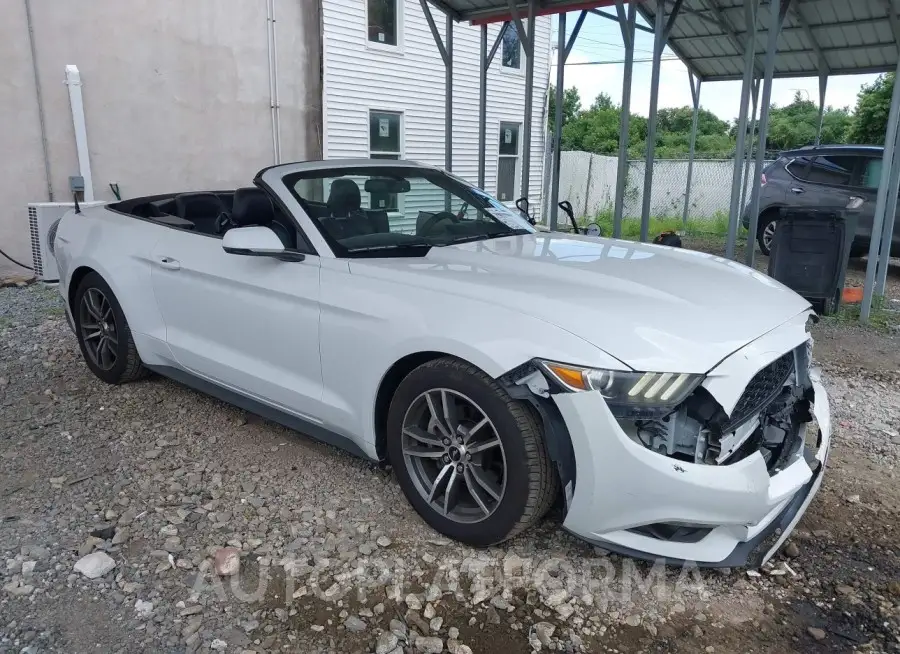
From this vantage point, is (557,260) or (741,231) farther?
(741,231)

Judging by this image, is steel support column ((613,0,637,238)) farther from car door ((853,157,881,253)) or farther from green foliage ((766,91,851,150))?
green foliage ((766,91,851,150))

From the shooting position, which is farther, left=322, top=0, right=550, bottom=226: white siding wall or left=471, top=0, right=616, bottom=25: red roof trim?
left=322, top=0, right=550, bottom=226: white siding wall

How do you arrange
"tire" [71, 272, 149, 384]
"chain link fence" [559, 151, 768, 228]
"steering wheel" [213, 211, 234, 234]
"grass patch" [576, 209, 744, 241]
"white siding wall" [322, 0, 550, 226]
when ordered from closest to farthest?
"steering wheel" [213, 211, 234, 234], "tire" [71, 272, 149, 384], "white siding wall" [322, 0, 550, 226], "grass patch" [576, 209, 744, 241], "chain link fence" [559, 151, 768, 228]

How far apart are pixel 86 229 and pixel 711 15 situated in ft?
32.9

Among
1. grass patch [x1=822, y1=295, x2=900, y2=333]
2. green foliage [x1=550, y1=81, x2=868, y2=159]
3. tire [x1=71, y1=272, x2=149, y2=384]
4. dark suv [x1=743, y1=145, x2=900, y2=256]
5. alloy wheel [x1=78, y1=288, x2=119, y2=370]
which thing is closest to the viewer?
tire [x1=71, y1=272, x2=149, y2=384]

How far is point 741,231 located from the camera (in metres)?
13.6

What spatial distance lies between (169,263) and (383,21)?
1098 cm

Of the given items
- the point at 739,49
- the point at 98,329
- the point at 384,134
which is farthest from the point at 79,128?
the point at 739,49

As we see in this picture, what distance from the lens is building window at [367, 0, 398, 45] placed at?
1319 cm

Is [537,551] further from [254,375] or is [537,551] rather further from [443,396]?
[254,375]

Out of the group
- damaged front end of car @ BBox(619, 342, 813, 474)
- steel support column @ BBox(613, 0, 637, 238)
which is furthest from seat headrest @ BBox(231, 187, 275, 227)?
steel support column @ BBox(613, 0, 637, 238)

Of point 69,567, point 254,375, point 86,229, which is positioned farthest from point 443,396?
point 86,229

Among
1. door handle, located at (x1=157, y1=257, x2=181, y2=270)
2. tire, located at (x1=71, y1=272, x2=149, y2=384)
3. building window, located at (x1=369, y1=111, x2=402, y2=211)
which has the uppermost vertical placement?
building window, located at (x1=369, y1=111, x2=402, y2=211)

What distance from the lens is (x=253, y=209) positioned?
3.85 meters
